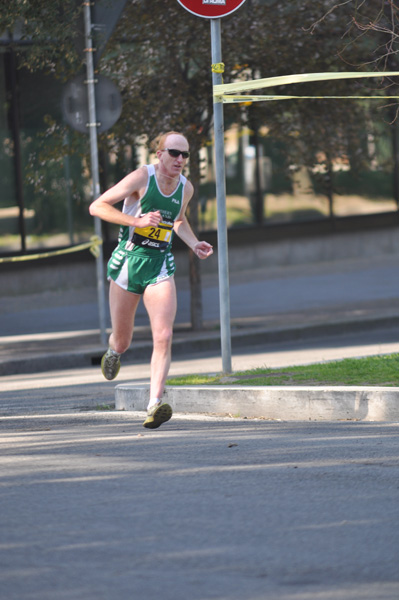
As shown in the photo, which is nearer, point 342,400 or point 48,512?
point 48,512

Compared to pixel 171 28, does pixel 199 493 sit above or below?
below

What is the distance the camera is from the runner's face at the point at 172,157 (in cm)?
763

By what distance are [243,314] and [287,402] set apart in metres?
8.58

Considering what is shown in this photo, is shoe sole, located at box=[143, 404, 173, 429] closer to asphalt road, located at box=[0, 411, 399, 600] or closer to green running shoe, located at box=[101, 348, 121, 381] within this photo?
asphalt road, located at box=[0, 411, 399, 600]

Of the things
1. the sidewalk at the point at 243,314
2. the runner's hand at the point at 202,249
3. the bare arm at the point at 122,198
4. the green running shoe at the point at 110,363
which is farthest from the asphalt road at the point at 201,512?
the sidewalk at the point at 243,314

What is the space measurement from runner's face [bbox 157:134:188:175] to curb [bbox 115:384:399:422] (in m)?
1.84

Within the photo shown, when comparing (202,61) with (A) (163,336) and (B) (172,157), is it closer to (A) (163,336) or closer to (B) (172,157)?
(B) (172,157)

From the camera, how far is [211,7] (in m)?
9.46

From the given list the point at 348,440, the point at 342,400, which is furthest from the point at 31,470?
the point at 342,400

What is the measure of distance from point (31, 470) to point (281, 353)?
7740 millimetres

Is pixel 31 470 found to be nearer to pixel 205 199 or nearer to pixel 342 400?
pixel 342 400

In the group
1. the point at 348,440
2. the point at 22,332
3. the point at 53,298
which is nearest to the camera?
the point at 348,440

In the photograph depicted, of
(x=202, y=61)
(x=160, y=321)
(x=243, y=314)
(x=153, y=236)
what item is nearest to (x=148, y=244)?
(x=153, y=236)

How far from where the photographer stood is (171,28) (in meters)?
14.7
